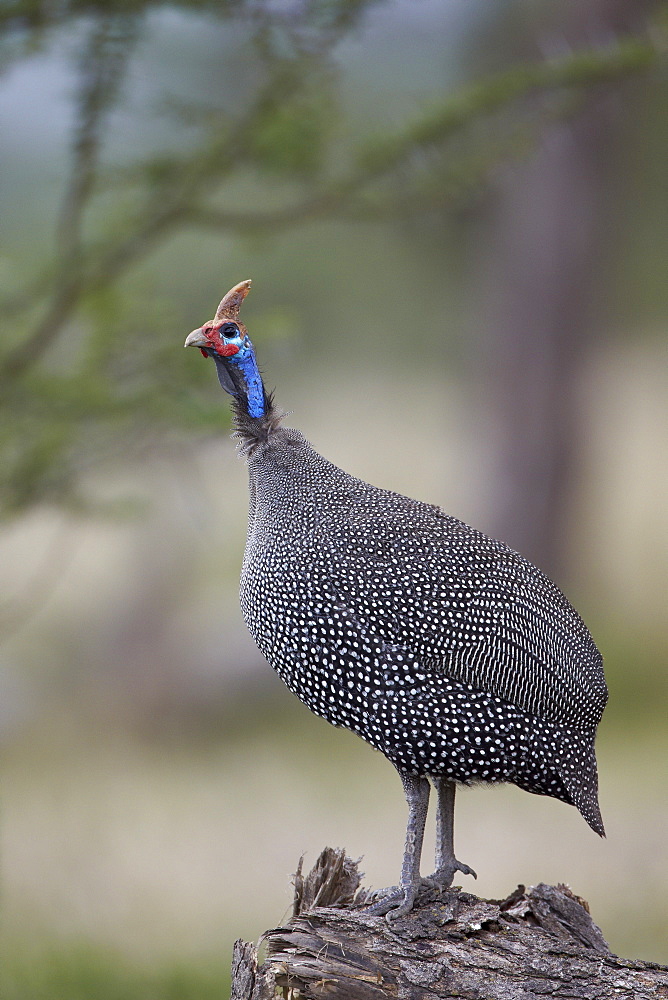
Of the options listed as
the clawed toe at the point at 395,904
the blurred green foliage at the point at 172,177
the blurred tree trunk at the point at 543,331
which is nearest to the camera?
the clawed toe at the point at 395,904

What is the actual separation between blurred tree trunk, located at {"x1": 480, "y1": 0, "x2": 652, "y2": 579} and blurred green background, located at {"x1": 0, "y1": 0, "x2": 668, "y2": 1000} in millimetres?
23

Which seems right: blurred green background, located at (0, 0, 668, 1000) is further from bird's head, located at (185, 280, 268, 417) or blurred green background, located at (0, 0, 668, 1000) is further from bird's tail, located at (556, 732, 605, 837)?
bird's tail, located at (556, 732, 605, 837)

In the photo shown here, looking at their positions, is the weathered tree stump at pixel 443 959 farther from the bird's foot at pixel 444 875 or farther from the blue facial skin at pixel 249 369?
the blue facial skin at pixel 249 369

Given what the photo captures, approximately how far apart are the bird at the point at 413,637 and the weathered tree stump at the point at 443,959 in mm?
122

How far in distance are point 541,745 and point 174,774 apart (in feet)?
18.0

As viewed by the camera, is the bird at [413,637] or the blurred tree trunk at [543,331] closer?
the bird at [413,637]

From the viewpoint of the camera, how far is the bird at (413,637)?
296cm

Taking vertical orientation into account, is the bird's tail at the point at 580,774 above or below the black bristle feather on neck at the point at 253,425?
below

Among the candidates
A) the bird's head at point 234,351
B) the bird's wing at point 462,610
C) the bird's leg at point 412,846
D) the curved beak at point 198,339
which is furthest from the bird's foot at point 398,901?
the curved beak at point 198,339

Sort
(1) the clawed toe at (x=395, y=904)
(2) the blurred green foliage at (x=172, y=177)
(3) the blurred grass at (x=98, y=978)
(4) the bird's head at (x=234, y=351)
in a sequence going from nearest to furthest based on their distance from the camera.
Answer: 1. (4) the bird's head at (x=234, y=351)
2. (1) the clawed toe at (x=395, y=904)
3. (2) the blurred green foliage at (x=172, y=177)
4. (3) the blurred grass at (x=98, y=978)

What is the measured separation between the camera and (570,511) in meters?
8.20

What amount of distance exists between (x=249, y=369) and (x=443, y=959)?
1785 mm

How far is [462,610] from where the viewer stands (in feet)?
9.79

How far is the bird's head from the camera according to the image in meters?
3.01
